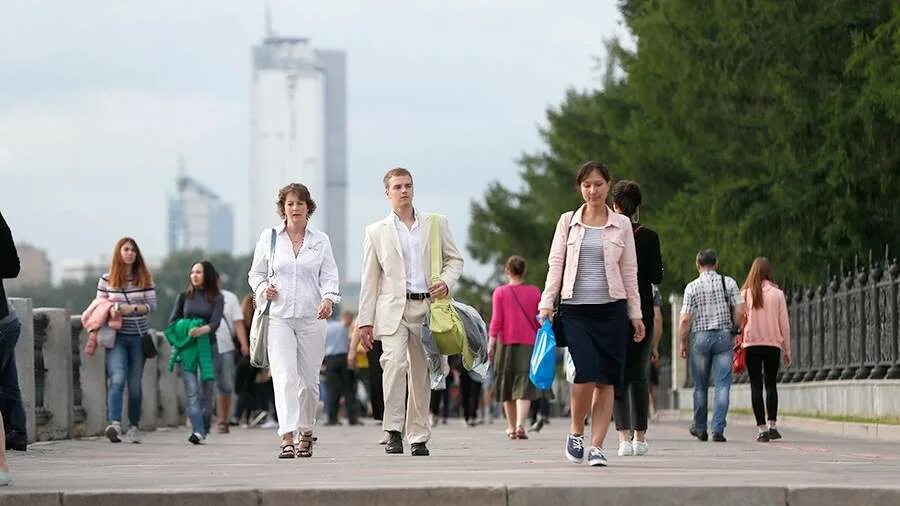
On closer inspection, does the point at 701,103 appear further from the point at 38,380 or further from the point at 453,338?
the point at 453,338

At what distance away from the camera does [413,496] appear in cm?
1153

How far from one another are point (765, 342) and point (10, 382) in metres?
8.61

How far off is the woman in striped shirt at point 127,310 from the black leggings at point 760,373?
19.2 feet

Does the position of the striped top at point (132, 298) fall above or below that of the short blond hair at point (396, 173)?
below

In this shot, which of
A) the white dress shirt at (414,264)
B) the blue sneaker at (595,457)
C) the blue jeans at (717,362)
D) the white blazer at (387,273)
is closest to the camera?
the blue sneaker at (595,457)

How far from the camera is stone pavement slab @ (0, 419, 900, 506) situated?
11.5 meters

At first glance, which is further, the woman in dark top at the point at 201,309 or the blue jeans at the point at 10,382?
the woman in dark top at the point at 201,309

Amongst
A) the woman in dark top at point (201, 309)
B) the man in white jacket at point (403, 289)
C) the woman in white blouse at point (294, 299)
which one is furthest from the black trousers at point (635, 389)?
the woman in dark top at point (201, 309)

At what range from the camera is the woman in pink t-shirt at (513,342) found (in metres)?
23.3

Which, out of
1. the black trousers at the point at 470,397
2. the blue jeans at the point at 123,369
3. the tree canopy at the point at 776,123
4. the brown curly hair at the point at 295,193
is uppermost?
the tree canopy at the point at 776,123

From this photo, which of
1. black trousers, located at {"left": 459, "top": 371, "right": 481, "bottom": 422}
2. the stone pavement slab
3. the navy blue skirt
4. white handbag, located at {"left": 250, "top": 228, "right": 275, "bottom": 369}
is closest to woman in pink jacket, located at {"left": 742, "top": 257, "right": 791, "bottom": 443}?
the stone pavement slab

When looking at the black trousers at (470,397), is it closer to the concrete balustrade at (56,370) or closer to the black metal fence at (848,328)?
the black metal fence at (848,328)

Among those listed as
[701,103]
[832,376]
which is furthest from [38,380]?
[701,103]

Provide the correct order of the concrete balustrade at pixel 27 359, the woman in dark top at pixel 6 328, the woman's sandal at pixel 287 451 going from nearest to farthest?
the woman in dark top at pixel 6 328 < the woman's sandal at pixel 287 451 < the concrete balustrade at pixel 27 359
